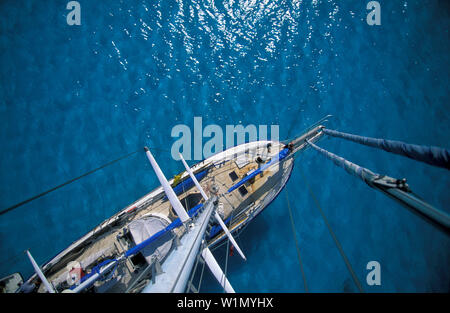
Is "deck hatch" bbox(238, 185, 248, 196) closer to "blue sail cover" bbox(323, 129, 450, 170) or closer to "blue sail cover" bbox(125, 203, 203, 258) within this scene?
"blue sail cover" bbox(125, 203, 203, 258)

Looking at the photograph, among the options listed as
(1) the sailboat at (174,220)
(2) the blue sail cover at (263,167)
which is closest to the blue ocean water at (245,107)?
(1) the sailboat at (174,220)

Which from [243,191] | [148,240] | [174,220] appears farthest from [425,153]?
[148,240]

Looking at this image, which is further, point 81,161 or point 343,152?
point 343,152

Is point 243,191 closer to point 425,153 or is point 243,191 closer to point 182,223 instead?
point 182,223

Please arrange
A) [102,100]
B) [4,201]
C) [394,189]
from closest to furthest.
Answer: [394,189] → [4,201] → [102,100]

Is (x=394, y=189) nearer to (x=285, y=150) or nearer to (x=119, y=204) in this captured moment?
(x=285, y=150)

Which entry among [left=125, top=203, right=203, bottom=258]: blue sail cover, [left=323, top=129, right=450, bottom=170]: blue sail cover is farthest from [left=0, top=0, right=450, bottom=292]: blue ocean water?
[left=323, top=129, right=450, bottom=170]: blue sail cover
